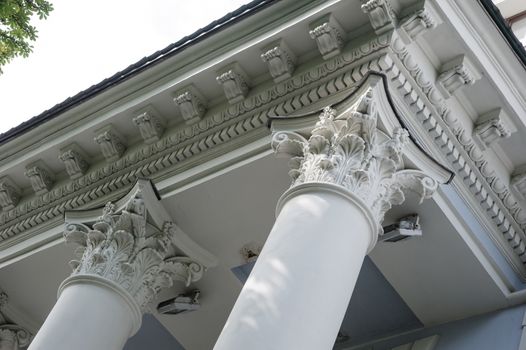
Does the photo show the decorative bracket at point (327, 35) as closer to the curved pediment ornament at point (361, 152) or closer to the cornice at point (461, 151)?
the cornice at point (461, 151)

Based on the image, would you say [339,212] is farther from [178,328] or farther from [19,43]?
[178,328]

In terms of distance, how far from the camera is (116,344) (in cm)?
964

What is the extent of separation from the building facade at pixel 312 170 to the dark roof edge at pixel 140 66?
0.04 m

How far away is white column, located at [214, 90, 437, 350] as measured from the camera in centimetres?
704

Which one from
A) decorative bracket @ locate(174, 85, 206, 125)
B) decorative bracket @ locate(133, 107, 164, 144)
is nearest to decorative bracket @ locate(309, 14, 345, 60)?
decorative bracket @ locate(174, 85, 206, 125)

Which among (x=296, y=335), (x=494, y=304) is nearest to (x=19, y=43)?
(x=296, y=335)

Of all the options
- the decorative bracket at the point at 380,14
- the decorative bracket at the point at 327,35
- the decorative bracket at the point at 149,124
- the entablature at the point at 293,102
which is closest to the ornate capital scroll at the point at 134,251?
the entablature at the point at 293,102

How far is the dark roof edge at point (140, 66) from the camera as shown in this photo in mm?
10711

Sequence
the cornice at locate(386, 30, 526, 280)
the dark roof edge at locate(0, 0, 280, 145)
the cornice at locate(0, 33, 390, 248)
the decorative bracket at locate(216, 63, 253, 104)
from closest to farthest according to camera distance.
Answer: the cornice at locate(386, 30, 526, 280) → the cornice at locate(0, 33, 390, 248) → the decorative bracket at locate(216, 63, 253, 104) → the dark roof edge at locate(0, 0, 280, 145)

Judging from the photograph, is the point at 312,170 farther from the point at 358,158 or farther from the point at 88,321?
the point at 88,321

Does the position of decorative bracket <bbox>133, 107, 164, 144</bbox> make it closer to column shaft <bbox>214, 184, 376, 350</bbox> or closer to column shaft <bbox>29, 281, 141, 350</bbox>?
column shaft <bbox>29, 281, 141, 350</bbox>

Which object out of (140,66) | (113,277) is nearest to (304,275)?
(113,277)

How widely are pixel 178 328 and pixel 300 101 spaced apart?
4.33 m

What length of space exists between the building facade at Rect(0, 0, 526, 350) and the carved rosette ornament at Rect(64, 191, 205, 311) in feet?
0.08
